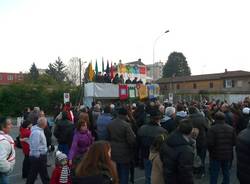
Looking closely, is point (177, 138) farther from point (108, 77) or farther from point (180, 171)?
point (108, 77)

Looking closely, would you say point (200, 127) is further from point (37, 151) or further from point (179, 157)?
point (179, 157)

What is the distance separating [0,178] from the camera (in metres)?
6.62

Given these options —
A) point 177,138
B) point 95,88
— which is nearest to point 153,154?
point 177,138

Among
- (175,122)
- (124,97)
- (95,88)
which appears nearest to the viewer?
(175,122)

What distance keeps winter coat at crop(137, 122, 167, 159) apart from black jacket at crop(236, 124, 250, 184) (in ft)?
7.57

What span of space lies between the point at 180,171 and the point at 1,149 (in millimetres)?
3046

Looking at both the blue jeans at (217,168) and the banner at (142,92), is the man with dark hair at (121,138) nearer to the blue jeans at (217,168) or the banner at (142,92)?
the blue jeans at (217,168)

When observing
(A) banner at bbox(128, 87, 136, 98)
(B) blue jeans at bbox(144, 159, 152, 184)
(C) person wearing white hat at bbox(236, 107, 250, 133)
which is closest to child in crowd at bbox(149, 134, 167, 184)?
(B) blue jeans at bbox(144, 159, 152, 184)

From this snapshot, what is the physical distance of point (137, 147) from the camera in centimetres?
842

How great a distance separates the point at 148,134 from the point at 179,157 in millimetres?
2661

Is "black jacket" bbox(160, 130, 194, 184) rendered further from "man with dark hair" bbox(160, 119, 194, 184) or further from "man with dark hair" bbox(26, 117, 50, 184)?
"man with dark hair" bbox(26, 117, 50, 184)

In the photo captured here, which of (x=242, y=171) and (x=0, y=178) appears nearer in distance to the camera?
(x=242, y=171)

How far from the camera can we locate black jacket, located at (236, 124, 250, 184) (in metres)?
5.39

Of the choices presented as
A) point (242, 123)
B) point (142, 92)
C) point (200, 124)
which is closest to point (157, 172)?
point (200, 124)
